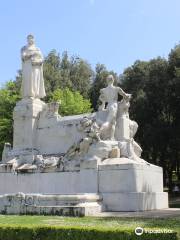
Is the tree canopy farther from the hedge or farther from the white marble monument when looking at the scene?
the hedge

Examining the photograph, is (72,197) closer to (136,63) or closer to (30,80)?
(30,80)

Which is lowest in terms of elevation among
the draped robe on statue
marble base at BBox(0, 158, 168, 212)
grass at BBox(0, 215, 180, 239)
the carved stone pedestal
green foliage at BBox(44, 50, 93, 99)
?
grass at BBox(0, 215, 180, 239)

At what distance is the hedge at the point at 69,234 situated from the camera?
7407mm

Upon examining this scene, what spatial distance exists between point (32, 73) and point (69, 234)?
514 inches

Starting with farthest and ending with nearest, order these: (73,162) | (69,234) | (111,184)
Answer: (73,162) → (111,184) → (69,234)

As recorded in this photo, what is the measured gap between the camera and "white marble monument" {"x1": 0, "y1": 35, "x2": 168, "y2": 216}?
15.2 m

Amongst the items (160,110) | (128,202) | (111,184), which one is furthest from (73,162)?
(160,110)

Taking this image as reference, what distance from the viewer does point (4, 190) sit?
61.5 feet

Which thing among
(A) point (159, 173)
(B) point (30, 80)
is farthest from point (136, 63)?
(A) point (159, 173)

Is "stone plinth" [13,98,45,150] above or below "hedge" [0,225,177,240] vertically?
above

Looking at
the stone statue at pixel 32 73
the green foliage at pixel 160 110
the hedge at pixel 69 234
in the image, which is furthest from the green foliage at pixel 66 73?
the hedge at pixel 69 234

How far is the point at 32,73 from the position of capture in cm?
2041

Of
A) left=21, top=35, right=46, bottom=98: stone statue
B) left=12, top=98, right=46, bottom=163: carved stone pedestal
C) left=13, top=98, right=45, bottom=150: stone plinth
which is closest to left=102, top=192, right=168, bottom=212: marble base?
left=12, top=98, right=46, bottom=163: carved stone pedestal

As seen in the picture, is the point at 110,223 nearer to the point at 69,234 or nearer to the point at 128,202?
the point at 69,234
